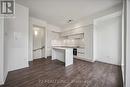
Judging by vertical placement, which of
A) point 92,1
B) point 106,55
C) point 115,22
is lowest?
point 106,55

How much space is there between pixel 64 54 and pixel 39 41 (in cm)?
272

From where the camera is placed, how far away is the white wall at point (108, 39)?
3.71m

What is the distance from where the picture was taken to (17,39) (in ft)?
10.2

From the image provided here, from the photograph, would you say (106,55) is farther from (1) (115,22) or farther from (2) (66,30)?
(2) (66,30)

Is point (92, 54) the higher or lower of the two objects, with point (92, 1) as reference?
lower

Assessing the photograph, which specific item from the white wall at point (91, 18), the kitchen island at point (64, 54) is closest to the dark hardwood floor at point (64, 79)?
the kitchen island at point (64, 54)

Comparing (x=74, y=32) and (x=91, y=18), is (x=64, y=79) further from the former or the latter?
(x=74, y=32)

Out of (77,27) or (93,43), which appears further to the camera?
(77,27)

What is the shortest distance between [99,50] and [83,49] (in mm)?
985

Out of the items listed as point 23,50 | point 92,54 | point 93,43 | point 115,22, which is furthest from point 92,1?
point 23,50

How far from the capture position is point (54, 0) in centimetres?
281

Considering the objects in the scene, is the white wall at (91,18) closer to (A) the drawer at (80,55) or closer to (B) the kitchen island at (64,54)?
(A) the drawer at (80,55)

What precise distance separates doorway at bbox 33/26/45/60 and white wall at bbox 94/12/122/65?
158 inches

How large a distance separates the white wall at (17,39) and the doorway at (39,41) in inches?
86.6
